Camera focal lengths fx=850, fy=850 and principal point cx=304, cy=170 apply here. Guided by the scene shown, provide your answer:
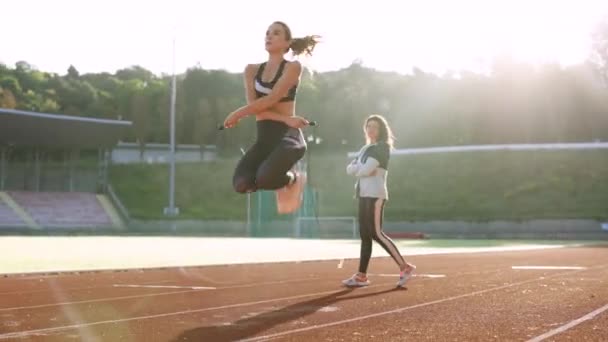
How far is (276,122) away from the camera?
21.4 feet

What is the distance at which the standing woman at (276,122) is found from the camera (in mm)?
6117

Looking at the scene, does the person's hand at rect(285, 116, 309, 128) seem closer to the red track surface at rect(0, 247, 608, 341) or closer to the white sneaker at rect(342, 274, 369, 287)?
the red track surface at rect(0, 247, 608, 341)

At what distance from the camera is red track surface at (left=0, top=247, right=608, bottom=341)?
6.25 meters

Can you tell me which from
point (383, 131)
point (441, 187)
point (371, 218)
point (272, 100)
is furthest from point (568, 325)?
point (441, 187)

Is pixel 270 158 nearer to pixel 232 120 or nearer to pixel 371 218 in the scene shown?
pixel 232 120

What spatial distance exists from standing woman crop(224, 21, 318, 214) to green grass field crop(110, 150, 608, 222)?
4558 cm

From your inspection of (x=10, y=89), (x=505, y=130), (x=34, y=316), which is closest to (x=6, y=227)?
(x=34, y=316)

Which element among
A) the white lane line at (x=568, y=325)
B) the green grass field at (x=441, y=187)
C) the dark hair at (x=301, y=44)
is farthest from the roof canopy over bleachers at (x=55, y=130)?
the white lane line at (x=568, y=325)

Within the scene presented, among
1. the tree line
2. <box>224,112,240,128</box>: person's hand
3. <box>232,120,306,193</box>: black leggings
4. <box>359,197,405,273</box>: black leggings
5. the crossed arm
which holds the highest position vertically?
the tree line

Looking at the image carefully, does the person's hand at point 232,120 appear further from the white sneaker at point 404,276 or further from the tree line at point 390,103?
the tree line at point 390,103

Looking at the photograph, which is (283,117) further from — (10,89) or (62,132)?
(10,89)

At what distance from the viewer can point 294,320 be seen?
23.2 feet

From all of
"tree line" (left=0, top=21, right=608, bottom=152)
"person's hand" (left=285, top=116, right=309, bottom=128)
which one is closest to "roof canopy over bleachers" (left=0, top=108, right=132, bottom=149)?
"tree line" (left=0, top=21, right=608, bottom=152)

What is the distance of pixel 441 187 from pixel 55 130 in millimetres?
29497
